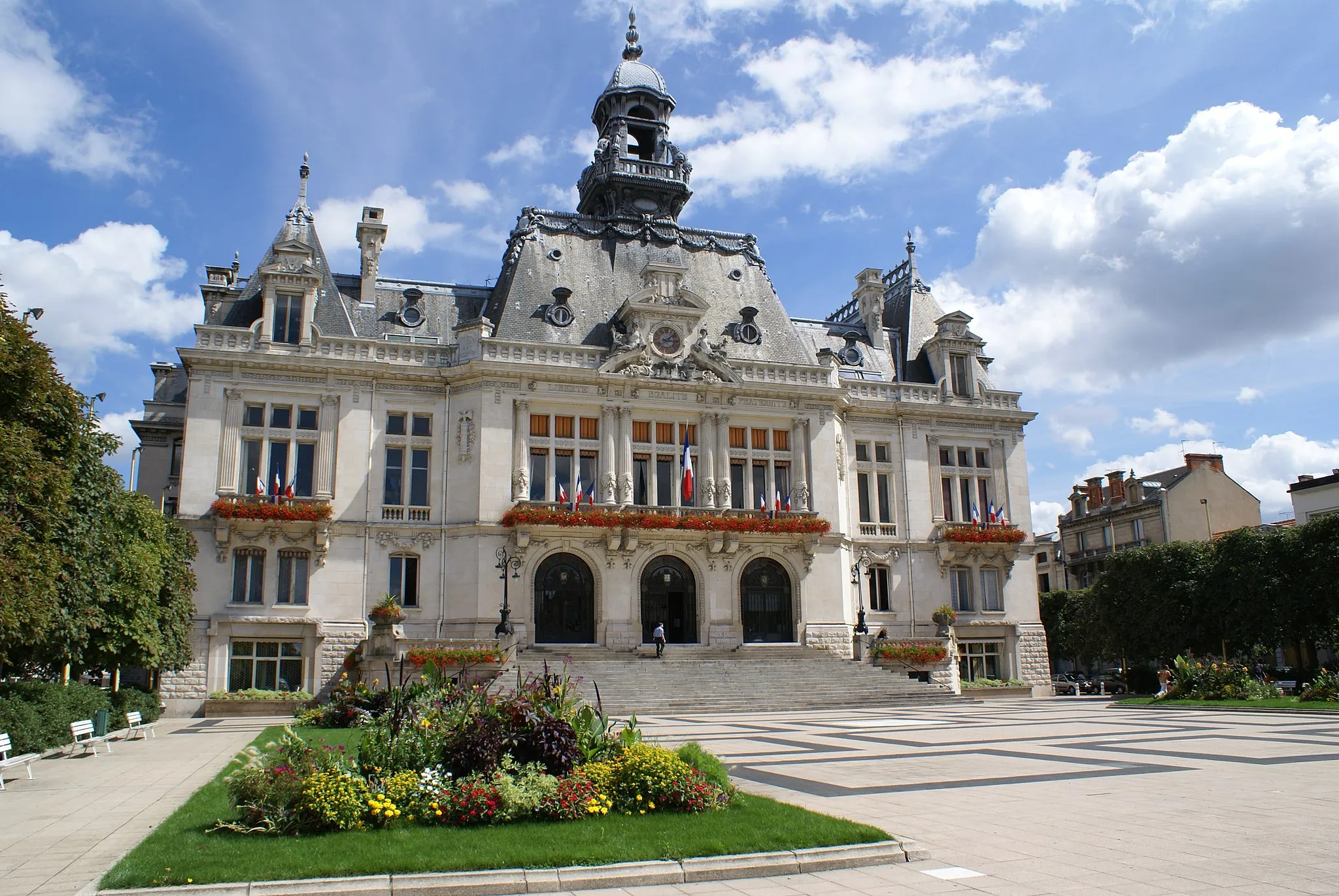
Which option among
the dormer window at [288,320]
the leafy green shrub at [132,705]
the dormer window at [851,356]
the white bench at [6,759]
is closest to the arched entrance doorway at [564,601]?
the dormer window at [288,320]

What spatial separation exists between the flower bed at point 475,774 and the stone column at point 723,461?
100 feet

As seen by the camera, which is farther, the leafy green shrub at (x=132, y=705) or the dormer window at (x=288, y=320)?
the dormer window at (x=288, y=320)

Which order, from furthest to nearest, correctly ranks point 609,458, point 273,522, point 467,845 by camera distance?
point 609,458, point 273,522, point 467,845

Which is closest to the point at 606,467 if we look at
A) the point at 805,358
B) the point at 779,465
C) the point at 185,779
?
the point at 779,465

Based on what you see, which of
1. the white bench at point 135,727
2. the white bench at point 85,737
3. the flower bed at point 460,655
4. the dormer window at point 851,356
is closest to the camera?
the white bench at point 85,737

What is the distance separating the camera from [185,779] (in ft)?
56.7

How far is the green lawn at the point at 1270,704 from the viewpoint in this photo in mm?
28234

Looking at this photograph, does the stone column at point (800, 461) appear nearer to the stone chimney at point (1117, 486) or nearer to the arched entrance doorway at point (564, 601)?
the arched entrance doorway at point (564, 601)

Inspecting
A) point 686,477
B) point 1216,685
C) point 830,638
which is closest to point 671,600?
point 686,477

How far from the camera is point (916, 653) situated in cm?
4162

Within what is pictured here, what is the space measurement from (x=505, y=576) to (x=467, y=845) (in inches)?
1134

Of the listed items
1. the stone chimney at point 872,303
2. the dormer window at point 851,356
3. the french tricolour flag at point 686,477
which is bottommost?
the french tricolour flag at point 686,477

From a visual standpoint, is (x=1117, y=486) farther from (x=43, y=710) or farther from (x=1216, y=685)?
(x=43, y=710)

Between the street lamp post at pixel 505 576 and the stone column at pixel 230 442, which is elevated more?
the stone column at pixel 230 442
